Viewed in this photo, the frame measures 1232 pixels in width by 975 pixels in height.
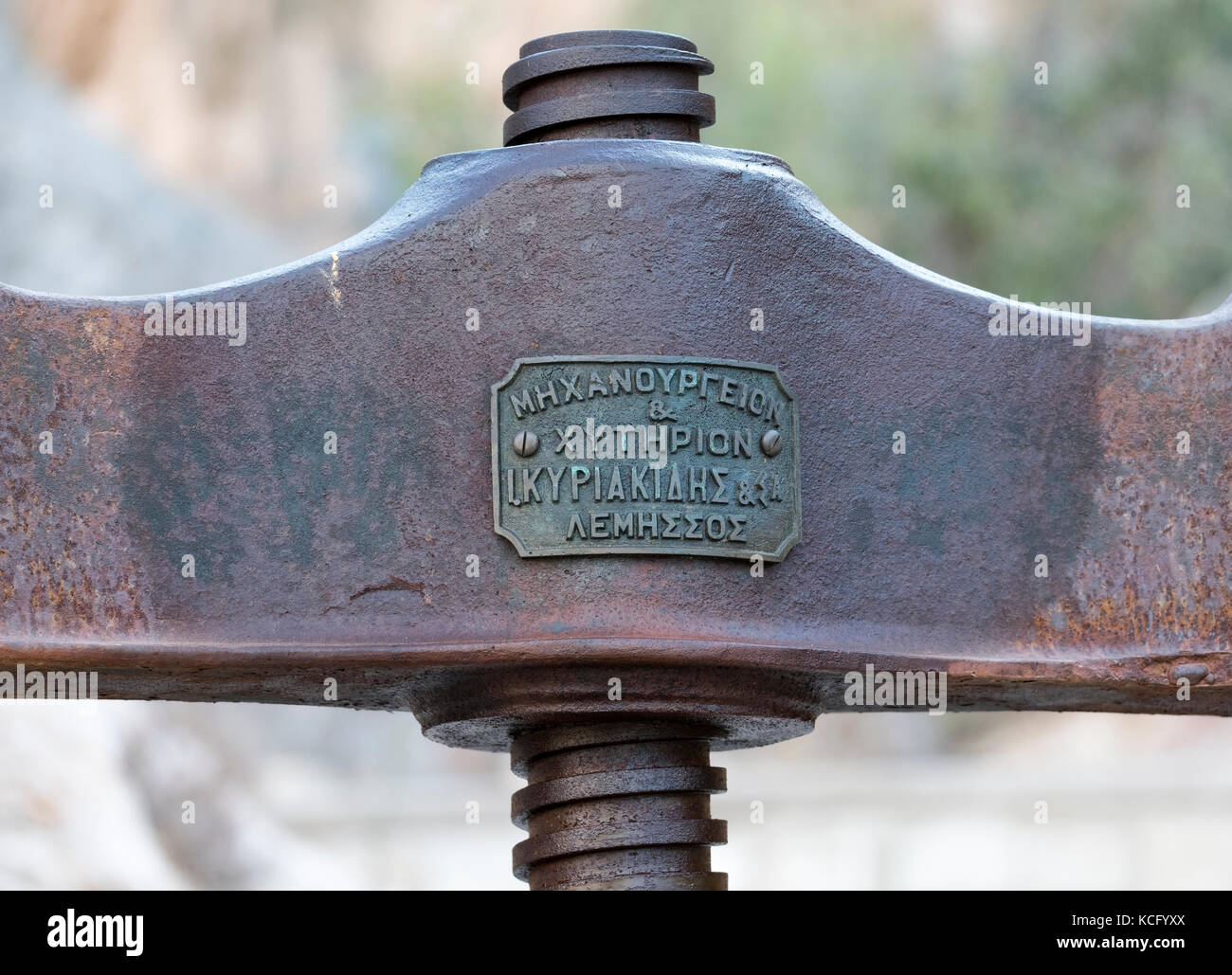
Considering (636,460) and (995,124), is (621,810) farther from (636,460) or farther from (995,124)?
(995,124)

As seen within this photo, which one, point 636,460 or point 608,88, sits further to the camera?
point 608,88

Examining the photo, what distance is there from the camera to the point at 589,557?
102 inches

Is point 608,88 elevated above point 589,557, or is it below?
above

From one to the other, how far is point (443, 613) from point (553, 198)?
23.4 inches

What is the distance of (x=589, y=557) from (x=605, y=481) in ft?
0.36

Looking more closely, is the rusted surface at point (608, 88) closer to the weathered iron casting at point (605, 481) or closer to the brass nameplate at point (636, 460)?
the weathered iron casting at point (605, 481)

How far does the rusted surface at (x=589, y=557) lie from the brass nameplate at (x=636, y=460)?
3 cm

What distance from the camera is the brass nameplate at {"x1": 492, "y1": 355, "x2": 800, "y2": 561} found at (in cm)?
259

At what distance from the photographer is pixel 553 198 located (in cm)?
265

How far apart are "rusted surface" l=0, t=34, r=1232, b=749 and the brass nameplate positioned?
3cm

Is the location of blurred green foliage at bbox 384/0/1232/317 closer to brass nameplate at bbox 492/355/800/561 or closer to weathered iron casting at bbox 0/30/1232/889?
weathered iron casting at bbox 0/30/1232/889

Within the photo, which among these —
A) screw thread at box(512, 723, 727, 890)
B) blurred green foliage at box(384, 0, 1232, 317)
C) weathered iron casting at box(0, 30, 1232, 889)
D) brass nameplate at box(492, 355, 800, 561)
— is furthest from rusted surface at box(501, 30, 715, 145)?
blurred green foliage at box(384, 0, 1232, 317)

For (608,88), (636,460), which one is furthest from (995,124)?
(636,460)

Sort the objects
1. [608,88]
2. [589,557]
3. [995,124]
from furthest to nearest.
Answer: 1. [995,124]
2. [608,88]
3. [589,557]
